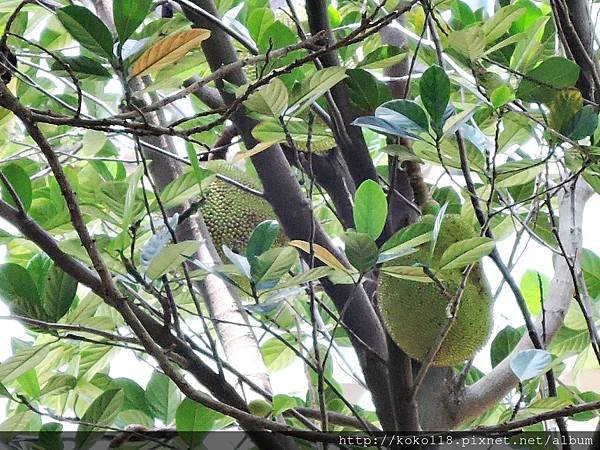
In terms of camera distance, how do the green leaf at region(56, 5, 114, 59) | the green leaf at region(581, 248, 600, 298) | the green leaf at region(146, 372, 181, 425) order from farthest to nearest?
1. the green leaf at region(581, 248, 600, 298)
2. the green leaf at region(146, 372, 181, 425)
3. the green leaf at region(56, 5, 114, 59)

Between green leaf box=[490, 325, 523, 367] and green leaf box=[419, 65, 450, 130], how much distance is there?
1.04 feet

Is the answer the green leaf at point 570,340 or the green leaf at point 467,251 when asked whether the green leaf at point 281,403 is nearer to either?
the green leaf at point 467,251

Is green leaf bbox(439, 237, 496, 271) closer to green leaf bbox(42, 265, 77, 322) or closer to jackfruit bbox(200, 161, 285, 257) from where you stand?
green leaf bbox(42, 265, 77, 322)

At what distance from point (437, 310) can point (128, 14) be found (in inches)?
13.4

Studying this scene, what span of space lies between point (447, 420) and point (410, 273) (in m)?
0.23

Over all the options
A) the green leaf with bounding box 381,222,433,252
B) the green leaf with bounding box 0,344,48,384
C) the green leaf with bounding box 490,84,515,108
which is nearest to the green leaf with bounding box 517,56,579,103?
the green leaf with bounding box 490,84,515,108

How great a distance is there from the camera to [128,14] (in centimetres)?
38

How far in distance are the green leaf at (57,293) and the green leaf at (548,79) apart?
0.30 m

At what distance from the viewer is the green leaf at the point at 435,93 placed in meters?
0.44

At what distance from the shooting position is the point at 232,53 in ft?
1.95

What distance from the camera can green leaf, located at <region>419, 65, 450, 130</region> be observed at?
44 cm

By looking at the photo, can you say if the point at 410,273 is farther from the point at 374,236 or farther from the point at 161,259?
the point at 161,259

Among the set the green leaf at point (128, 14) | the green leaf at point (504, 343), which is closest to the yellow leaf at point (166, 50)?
the green leaf at point (128, 14)

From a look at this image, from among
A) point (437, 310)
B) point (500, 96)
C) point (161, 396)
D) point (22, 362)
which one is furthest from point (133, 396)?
point (500, 96)
